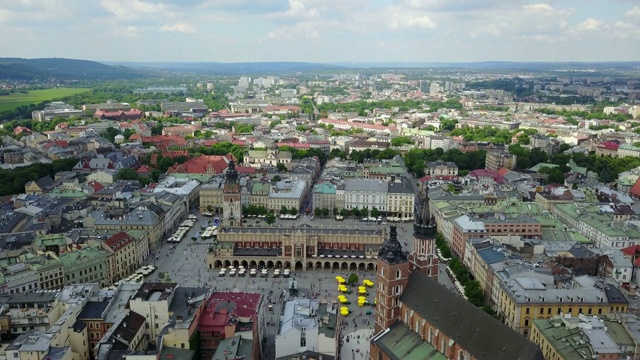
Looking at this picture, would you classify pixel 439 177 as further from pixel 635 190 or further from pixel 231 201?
pixel 231 201

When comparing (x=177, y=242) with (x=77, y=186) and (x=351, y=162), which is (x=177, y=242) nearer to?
(x=77, y=186)

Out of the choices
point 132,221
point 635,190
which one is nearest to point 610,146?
point 635,190

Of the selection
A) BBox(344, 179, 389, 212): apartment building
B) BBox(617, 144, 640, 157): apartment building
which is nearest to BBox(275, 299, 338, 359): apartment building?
BBox(344, 179, 389, 212): apartment building

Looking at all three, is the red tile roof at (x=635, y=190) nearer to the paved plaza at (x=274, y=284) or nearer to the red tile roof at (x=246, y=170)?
the paved plaza at (x=274, y=284)

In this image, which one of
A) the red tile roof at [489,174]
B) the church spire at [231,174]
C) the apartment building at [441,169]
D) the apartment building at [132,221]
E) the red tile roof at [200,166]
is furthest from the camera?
the apartment building at [441,169]

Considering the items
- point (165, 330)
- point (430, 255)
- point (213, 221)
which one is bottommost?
point (213, 221)

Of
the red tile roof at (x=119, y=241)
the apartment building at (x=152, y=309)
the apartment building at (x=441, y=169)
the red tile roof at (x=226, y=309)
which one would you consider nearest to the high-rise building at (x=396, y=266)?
the red tile roof at (x=226, y=309)

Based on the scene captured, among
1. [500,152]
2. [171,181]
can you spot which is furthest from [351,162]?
[171,181]
